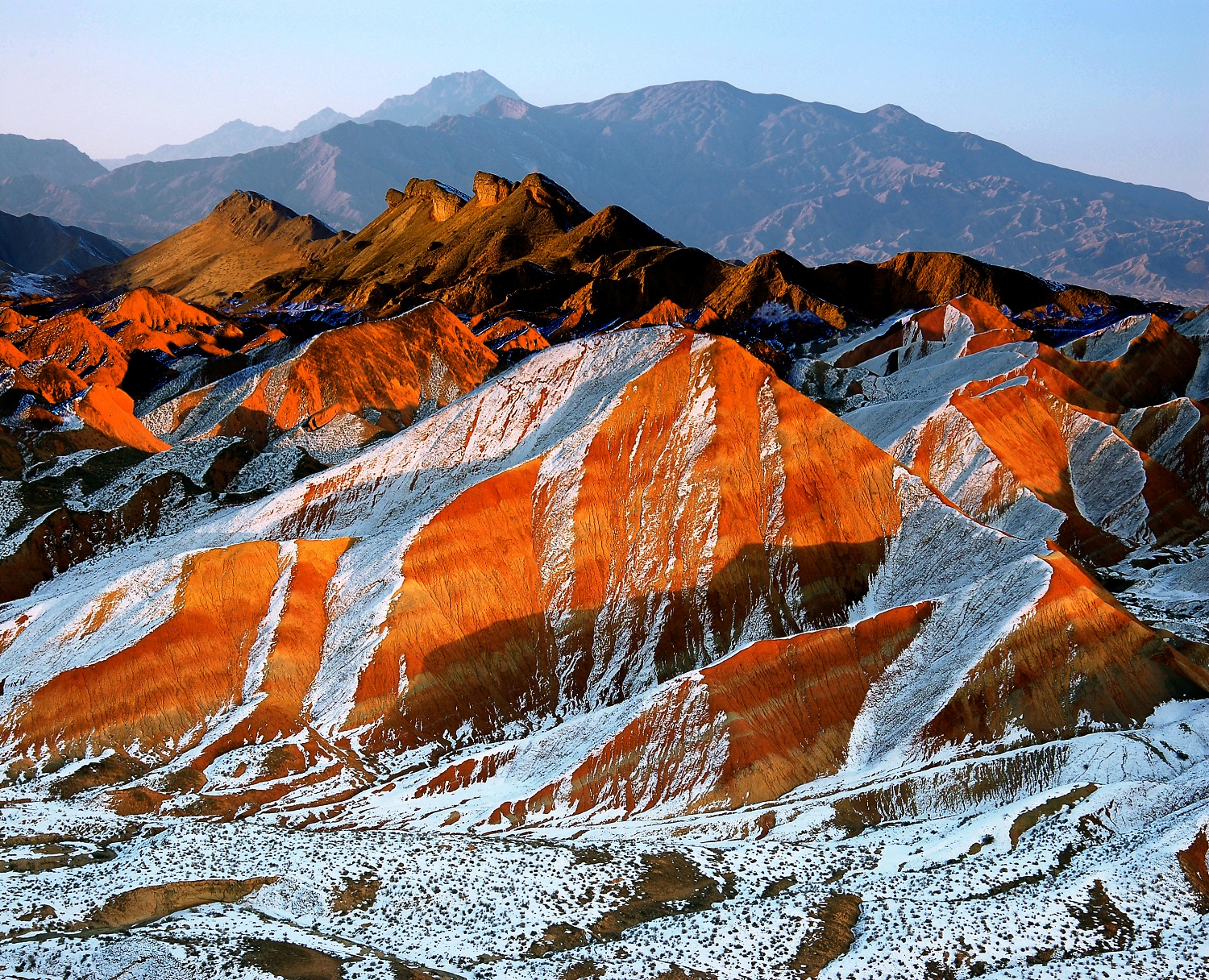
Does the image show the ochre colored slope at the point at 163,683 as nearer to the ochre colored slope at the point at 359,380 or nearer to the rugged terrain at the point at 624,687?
the rugged terrain at the point at 624,687

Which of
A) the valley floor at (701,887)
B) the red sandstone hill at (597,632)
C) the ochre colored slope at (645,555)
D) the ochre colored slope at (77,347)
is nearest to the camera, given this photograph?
the valley floor at (701,887)

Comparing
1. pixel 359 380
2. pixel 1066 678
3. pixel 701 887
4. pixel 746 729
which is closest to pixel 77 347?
pixel 359 380

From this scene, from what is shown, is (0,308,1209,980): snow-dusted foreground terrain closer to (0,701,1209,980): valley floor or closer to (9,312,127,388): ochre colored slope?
(0,701,1209,980): valley floor

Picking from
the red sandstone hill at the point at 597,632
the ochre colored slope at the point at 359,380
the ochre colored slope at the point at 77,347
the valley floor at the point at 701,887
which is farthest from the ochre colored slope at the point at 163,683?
the ochre colored slope at the point at 77,347

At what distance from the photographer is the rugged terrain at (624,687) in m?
36.9

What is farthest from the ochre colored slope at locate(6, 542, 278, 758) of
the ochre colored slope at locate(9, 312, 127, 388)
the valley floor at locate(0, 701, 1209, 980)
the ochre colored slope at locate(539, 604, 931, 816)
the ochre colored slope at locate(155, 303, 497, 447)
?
the ochre colored slope at locate(9, 312, 127, 388)

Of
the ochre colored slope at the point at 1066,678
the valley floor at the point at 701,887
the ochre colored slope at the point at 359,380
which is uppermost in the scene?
the ochre colored slope at the point at 359,380

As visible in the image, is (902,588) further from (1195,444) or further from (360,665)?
(1195,444)

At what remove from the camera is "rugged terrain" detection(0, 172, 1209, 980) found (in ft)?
121

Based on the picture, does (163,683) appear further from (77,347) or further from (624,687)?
(77,347)

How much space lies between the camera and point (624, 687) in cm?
5869

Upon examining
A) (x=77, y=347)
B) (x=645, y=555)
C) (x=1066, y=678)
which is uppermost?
(x=77, y=347)

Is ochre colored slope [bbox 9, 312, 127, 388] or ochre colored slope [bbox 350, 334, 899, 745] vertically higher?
ochre colored slope [bbox 9, 312, 127, 388]

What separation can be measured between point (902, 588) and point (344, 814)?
3313cm
